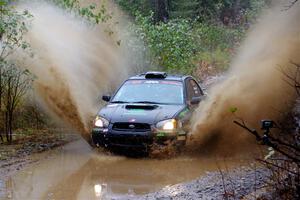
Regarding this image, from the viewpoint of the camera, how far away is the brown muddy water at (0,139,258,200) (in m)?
8.14

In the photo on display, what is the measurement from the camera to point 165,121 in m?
10.7

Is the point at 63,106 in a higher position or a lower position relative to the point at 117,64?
lower

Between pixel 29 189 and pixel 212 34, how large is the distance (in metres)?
22.0

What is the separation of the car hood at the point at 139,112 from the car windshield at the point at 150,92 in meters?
0.42

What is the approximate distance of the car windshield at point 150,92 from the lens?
1188cm

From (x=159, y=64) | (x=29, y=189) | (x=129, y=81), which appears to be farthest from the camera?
(x=159, y=64)

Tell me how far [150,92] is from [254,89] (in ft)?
8.66

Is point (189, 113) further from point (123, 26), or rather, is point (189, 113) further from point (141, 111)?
point (123, 26)

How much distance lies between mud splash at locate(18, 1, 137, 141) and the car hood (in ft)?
4.01

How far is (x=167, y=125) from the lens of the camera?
10648 millimetres

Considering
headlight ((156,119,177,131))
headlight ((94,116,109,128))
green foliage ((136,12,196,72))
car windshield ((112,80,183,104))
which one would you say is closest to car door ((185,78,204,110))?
car windshield ((112,80,183,104))

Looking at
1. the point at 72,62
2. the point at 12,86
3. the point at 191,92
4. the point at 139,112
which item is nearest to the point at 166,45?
the point at 72,62

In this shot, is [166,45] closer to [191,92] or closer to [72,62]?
[72,62]

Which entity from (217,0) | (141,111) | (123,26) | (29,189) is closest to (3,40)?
(141,111)
